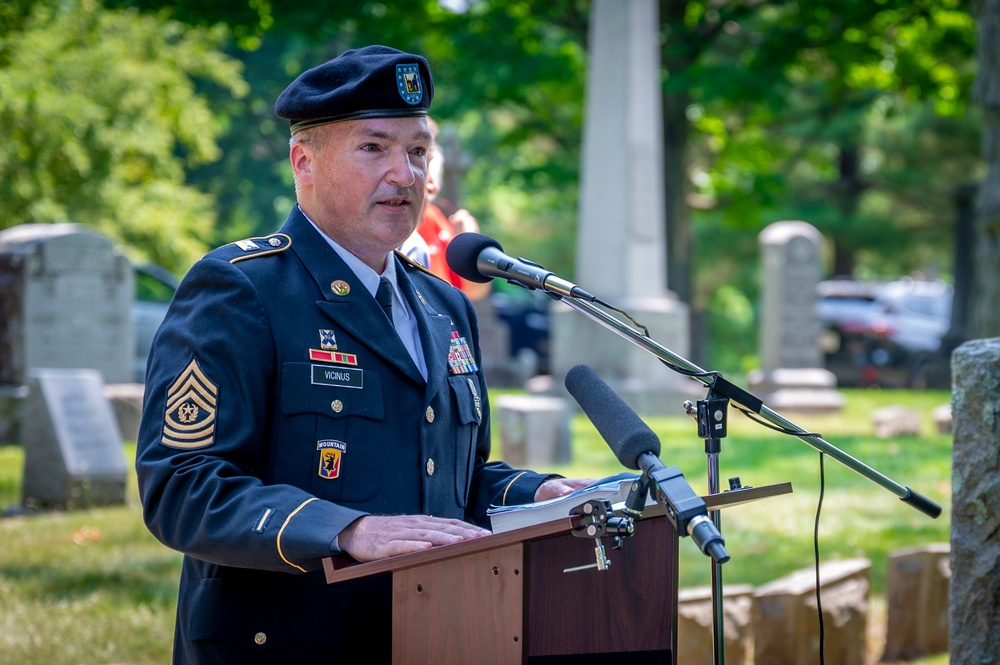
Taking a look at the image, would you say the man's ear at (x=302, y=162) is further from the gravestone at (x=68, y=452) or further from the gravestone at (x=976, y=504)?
the gravestone at (x=68, y=452)

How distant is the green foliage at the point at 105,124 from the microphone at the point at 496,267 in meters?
13.8

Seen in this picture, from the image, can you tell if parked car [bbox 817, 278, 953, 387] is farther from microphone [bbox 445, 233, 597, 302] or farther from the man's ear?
the man's ear

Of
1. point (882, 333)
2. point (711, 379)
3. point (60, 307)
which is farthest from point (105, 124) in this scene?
point (711, 379)

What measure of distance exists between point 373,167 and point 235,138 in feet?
99.8

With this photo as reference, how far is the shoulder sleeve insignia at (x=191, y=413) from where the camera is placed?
2.39m

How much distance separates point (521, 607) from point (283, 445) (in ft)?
2.13

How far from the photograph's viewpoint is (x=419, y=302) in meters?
2.98

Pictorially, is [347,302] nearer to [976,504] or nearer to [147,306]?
[976,504]

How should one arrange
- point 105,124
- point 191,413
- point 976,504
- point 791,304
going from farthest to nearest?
1. point 105,124
2. point 791,304
3. point 976,504
4. point 191,413

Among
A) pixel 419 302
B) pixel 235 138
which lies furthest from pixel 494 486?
pixel 235 138

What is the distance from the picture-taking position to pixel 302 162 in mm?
2789

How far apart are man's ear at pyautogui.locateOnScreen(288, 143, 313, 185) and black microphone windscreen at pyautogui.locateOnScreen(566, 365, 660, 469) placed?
83 centimetres

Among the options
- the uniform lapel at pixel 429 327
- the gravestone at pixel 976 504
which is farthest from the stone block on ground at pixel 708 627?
the uniform lapel at pixel 429 327

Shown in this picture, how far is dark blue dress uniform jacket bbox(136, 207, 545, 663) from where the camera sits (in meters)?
2.31
